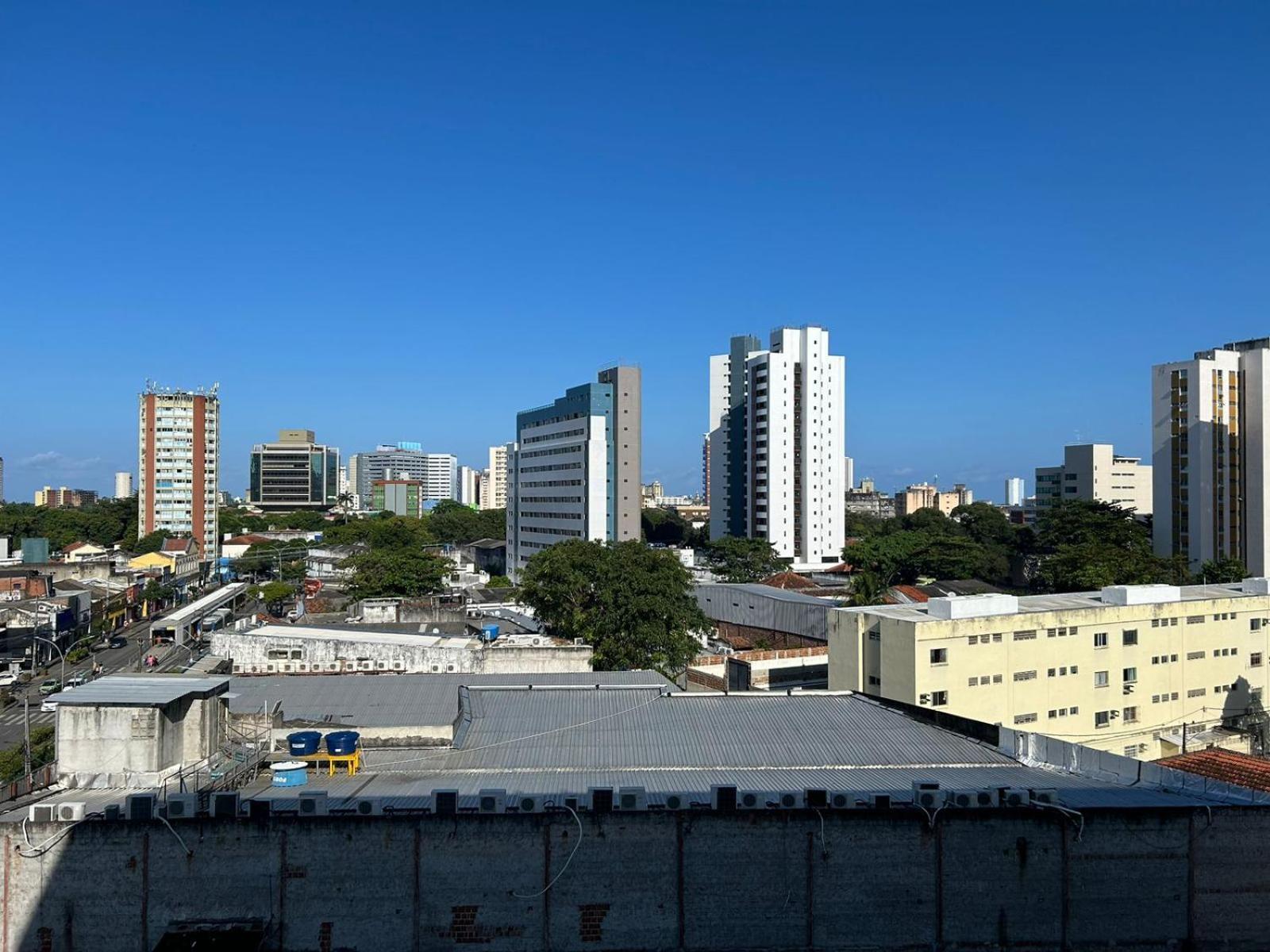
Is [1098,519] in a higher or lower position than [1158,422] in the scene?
lower

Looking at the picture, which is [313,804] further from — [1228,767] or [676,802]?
[1228,767]

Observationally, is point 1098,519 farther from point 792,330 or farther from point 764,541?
point 792,330

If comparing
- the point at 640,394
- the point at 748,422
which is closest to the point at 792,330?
the point at 748,422

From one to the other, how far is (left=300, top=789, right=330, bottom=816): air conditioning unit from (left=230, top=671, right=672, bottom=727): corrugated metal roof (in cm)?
487

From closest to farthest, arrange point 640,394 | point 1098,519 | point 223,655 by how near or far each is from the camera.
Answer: point 223,655 → point 1098,519 → point 640,394

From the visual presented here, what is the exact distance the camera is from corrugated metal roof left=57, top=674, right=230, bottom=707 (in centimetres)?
1638

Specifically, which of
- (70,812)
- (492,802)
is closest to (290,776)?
(70,812)

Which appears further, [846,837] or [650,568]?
[650,568]

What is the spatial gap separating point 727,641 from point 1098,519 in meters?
36.3

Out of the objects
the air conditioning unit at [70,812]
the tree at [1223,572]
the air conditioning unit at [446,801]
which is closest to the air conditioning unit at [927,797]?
the air conditioning unit at [446,801]

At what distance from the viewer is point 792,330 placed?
94.3 m

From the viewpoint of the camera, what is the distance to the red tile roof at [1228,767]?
21.0m

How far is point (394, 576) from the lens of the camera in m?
60.0

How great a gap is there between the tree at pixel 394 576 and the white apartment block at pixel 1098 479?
77507 mm
